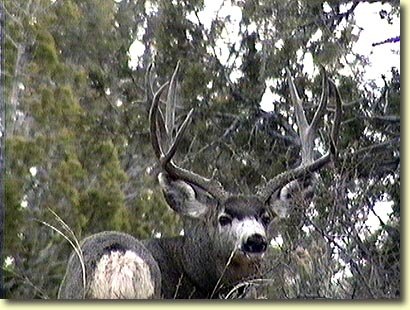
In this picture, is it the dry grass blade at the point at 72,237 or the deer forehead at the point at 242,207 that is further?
the deer forehead at the point at 242,207

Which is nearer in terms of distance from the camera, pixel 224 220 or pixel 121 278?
pixel 121 278

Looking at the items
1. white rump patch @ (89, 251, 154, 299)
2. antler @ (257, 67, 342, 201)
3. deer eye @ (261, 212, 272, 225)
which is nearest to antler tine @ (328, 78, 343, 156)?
antler @ (257, 67, 342, 201)

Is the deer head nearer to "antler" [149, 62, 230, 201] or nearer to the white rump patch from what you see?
"antler" [149, 62, 230, 201]

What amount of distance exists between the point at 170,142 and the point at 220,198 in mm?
274

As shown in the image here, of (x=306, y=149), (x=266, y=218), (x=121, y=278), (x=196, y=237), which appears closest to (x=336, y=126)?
(x=306, y=149)

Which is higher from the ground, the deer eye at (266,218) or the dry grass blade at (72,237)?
the deer eye at (266,218)

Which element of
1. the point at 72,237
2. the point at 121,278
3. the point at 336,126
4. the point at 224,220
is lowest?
the point at 121,278

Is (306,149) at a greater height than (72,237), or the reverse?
(306,149)

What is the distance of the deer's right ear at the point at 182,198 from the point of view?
12.0ft

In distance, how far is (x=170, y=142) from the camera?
12.0 feet

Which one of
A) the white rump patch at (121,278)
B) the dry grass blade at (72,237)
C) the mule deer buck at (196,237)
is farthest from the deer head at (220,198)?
the dry grass blade at (72,237)

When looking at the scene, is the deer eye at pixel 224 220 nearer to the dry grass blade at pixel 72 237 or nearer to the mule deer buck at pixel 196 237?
the mule deer buck at pixel 196 237

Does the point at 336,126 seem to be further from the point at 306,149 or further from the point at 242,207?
the point at 242,207

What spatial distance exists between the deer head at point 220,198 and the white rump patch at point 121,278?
0.71 feet
